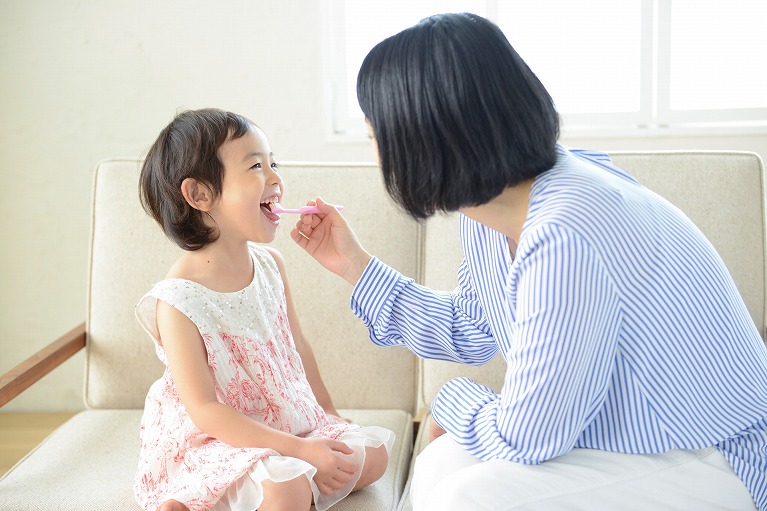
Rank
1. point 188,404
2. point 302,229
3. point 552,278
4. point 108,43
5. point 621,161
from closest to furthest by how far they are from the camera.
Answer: point 552,278 → point 188,404 → point 302,229 → point 621,161 → point 108,43

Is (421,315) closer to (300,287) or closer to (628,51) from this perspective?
(300,287)

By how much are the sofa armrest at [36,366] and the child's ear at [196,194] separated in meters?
0.53

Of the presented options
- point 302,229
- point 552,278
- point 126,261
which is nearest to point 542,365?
point 552,278

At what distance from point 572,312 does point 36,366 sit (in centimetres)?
126

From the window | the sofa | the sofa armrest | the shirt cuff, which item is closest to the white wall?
the window

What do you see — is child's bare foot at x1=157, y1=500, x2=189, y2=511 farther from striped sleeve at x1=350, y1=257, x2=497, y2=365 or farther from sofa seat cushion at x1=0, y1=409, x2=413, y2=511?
striped sleeve at x1=350, y1=257, x2=497, y2=365

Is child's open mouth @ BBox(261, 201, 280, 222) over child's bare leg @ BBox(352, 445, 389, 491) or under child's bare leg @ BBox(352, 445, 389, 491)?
over

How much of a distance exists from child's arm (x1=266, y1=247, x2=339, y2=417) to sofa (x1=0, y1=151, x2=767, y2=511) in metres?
0.09

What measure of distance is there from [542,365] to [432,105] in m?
0.37

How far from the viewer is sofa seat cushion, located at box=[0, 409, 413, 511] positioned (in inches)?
58.6

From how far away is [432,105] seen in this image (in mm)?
1118

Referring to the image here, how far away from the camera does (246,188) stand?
1.58 metres

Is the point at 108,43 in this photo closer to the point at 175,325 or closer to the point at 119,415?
the point at 119,415

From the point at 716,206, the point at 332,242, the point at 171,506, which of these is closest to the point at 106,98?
the point at 332,242
